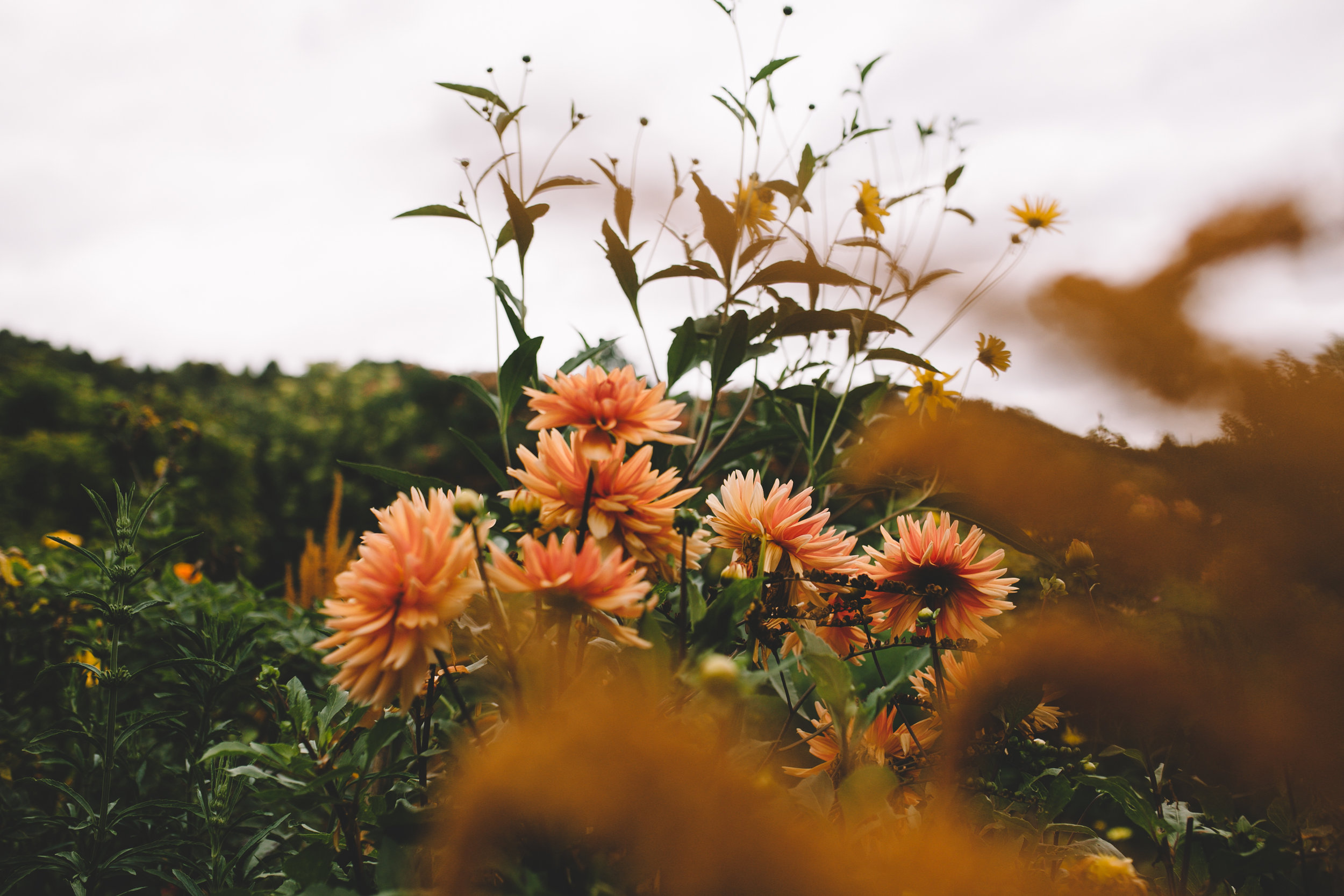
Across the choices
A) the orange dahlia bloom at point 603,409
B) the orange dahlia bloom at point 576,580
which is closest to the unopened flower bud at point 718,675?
the orange dahlia bloom at point 576,580

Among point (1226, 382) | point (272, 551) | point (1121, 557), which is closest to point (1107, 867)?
point (1121, 557)

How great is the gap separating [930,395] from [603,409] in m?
0.66

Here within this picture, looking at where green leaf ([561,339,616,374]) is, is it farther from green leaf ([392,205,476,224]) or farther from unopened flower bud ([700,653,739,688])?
unopened flower bud ([700,653,739,688])

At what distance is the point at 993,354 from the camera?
2.33ft

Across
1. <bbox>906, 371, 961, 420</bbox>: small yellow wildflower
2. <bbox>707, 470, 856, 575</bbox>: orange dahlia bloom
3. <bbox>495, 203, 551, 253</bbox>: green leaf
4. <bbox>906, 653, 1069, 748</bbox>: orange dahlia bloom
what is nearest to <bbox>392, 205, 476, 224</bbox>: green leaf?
<bbox>495, 203, 551, 253</bbox>: green leaf

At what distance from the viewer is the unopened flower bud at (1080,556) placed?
0.59 metres

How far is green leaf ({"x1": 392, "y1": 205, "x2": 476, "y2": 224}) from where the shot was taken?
918 mm

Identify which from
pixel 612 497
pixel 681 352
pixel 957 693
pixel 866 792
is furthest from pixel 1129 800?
pixel 681 352

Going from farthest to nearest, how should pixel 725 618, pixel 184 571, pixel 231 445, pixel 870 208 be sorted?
pixel 231 445, pixel 184 571, pixel 870 208, pixel 725 618

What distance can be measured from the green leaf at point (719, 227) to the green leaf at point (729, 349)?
3.5 inches

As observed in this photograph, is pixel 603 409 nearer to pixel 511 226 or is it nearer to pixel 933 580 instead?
pixel 933 580

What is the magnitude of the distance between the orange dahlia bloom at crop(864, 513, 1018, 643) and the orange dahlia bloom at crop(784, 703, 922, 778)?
95 millimetres

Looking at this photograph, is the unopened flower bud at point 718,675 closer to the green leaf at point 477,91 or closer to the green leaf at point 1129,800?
the green leaf at point 1129,800

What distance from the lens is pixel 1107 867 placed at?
42cm
